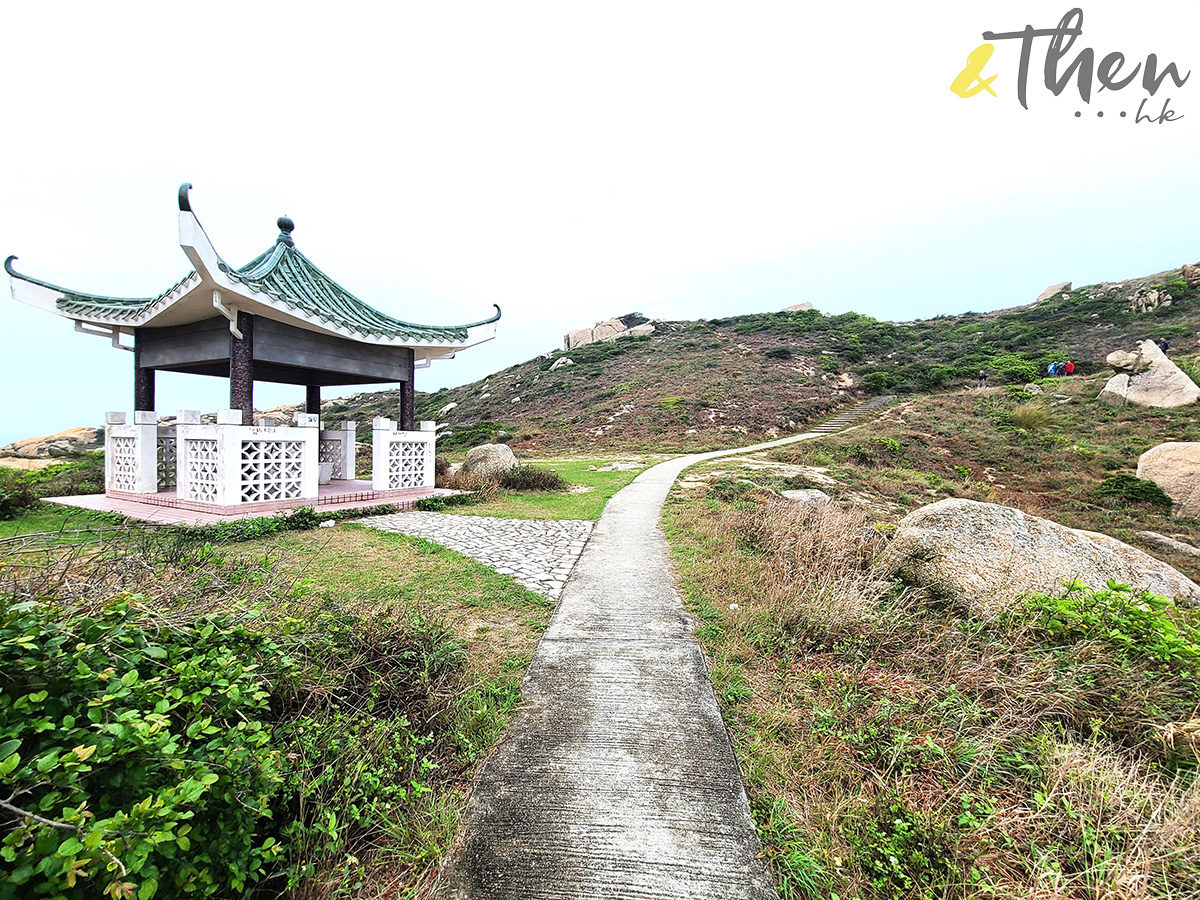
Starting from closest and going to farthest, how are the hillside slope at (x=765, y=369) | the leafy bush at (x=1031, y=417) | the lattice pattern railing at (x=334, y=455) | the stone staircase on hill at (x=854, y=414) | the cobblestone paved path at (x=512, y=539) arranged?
the cobblestone paved path at (x=512, y=539), the lattice pattern railing at (x=334, y=455), the leafy bush at (x=1031, y=417), the stone staircase on hill at (x=854, y=414), the hillside slope at (x=765, y=369)

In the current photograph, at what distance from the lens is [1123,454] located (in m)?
14.3

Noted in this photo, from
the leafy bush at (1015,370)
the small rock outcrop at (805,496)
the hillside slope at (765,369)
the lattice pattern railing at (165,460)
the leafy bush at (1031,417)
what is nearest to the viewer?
the small rock outcrop at (805,496)

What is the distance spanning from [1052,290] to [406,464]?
216 feet

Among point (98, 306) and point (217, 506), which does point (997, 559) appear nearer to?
point (217, 506)

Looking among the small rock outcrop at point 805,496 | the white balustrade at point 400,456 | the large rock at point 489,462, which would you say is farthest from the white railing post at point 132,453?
the small rock outcrop at point 805,496

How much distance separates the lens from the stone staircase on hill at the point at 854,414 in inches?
1009

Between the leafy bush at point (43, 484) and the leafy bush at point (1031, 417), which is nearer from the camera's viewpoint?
the leafy bush at point (43, 484)

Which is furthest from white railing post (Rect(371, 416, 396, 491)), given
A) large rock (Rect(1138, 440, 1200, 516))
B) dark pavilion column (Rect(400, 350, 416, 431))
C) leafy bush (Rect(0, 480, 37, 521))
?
large rock (Rect(1138, 440, 1200, 516))

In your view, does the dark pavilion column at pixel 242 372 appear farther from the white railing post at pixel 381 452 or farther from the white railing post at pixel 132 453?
the white railing post at pixel 132 453

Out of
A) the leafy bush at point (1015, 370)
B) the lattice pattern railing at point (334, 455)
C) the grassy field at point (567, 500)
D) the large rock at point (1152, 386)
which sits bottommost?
the grassy field at point (567, 500)

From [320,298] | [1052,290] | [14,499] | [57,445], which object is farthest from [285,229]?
[1052,290]

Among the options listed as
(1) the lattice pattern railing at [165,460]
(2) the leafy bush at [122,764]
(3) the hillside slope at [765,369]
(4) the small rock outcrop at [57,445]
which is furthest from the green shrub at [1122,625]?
(4) the small rock outcrop at [57,445]

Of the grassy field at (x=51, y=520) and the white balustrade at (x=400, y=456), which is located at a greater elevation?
the white balustrade at (x=400, y=456)

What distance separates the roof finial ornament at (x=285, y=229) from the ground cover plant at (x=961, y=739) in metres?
12.2
